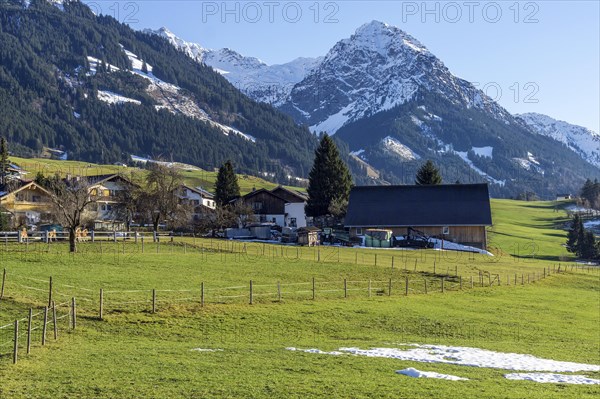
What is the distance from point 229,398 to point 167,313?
16526mm

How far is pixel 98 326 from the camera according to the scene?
101ft

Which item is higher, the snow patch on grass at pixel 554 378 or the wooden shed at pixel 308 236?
the wooden shed at pixel 308 236

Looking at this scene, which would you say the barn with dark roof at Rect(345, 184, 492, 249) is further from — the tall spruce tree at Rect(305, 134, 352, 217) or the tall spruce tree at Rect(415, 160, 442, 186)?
the tall spruce tree at Rect(415, 160, 442, 186)

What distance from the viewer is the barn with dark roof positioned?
96.0m

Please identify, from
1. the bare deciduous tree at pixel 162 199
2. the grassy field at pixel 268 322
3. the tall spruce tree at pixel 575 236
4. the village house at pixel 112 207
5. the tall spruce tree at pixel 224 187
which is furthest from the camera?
the tall spruce tree at pixel 575 236

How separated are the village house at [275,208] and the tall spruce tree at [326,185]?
19.2 feet

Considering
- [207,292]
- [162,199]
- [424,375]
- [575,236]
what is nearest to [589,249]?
[575,236]

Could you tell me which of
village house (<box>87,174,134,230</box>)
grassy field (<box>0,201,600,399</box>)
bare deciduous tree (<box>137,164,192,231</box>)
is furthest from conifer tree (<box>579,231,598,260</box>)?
village house (<box>87,174,134,230</box>)

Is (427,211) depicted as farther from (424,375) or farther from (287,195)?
(424,375)

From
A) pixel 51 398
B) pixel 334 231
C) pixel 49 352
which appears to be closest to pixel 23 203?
pixel 334 231

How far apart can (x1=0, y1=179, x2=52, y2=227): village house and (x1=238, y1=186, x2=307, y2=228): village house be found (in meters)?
35.8

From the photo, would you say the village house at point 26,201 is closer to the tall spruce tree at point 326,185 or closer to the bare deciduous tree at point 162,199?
the bare deciduous tree at point 162,199

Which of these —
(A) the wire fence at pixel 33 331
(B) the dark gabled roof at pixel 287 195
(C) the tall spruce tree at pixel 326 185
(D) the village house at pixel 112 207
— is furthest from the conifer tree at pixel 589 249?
(A) the wire fence at pixel 33 331

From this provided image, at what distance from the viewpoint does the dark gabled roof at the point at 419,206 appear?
96.8 meters
